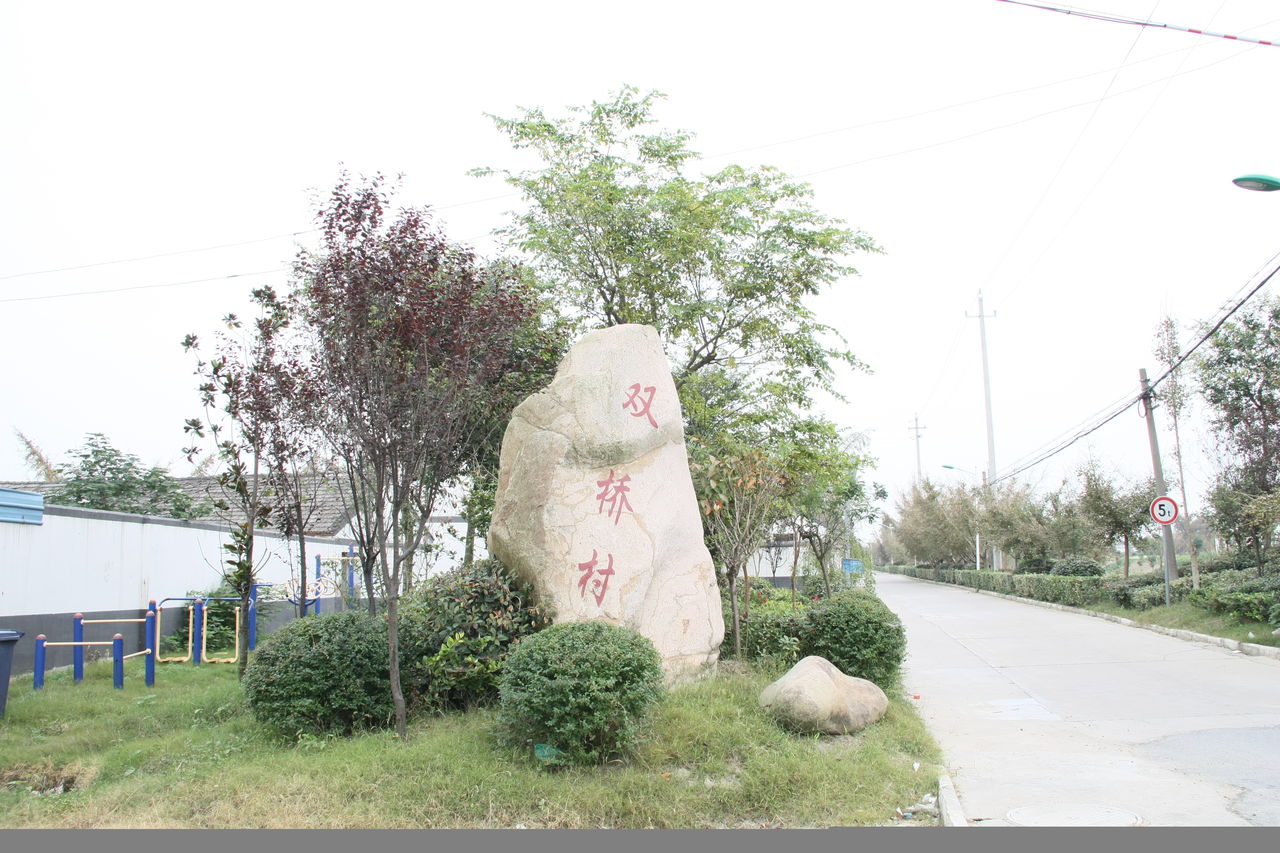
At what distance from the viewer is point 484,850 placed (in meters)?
4.95

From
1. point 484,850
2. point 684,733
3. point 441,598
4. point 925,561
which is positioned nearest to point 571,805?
point 484,850

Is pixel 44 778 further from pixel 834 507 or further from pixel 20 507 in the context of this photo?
pixel 834 507

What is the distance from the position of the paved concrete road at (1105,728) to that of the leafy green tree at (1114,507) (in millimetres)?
7262

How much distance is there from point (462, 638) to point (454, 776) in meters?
1.91

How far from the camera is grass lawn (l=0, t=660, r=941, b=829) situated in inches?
217

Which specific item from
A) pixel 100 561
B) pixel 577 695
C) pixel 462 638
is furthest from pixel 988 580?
pixel 577 695

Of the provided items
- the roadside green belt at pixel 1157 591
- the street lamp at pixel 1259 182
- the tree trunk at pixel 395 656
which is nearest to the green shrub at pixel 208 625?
the tree trunk at pixel 395 656

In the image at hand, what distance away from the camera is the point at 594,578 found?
8.24 m

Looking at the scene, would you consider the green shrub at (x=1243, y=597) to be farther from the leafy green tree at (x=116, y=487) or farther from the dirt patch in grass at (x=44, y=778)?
the leafy green tree at (x=116, y=487)

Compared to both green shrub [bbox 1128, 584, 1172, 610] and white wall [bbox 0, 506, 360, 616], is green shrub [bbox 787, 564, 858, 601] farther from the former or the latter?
white wall [bbox 0, 506, 360, 616]

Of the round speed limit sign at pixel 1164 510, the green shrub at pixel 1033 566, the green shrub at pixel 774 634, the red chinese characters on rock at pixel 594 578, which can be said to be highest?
the round speed limit sign at pixel 1164 510

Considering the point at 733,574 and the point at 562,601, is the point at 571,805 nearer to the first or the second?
the point at 562,601

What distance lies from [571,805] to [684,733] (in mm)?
1308

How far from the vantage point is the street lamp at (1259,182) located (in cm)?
912
